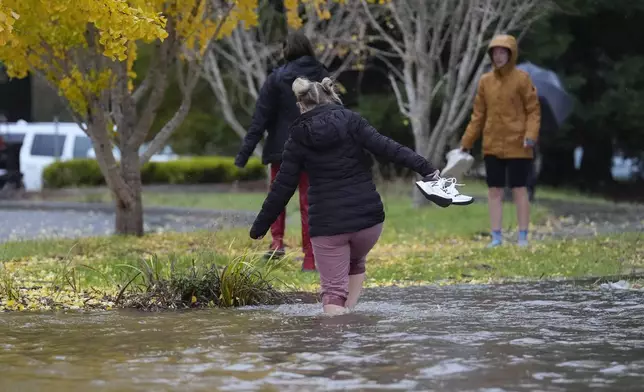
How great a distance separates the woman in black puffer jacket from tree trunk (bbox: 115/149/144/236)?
6.05 m

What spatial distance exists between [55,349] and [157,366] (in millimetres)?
891

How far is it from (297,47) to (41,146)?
71.4 ft

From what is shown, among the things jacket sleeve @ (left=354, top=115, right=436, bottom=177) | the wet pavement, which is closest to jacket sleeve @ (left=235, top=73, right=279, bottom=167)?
jacket sleeve @ (left=354, top=115, right=436, bottom=177)

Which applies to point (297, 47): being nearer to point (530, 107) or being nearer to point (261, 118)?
point (261, 118)

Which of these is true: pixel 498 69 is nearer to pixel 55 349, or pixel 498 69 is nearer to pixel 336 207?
pixel 336 207

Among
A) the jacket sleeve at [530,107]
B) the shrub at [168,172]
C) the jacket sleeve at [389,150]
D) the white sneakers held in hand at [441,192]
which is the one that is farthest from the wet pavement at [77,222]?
the white sneakers held in hand at [441,192]

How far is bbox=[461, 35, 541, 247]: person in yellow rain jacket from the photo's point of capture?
1273 centimetres

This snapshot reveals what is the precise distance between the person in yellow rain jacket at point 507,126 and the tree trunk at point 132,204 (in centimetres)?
348

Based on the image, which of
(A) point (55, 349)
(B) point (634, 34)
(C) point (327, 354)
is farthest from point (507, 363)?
Answer: (B) point (634, 34)

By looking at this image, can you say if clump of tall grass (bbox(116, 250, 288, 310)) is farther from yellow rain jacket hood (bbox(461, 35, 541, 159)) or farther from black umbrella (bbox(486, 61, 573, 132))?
black umbrella (bbox(486, 61, 573, 132))

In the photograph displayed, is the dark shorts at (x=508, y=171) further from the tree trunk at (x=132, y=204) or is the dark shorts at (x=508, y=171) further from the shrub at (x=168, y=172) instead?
the shrub at (x=168, y=172)

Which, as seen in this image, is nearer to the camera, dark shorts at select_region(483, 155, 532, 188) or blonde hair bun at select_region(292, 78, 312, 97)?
blonde hair bun at select_region(292, 78, 312, 97)

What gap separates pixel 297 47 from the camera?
1066cm

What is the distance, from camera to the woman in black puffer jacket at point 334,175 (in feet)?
26.0
